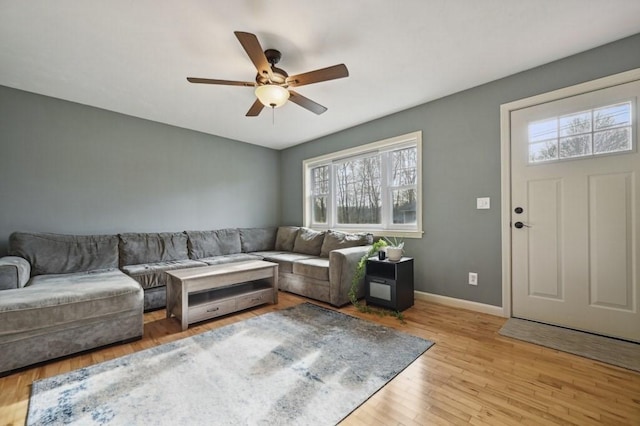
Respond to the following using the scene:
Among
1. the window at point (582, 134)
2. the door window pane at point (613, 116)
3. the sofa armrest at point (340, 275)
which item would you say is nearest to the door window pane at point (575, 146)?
the window at point (582, 134)

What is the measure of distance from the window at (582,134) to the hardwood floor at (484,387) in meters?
1.71

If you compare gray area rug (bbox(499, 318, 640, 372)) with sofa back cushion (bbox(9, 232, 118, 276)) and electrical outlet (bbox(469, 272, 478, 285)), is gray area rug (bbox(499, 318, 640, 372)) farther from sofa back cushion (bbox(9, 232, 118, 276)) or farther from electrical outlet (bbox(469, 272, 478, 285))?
sofa back cushion (bbox(9, 232, 118, 276))

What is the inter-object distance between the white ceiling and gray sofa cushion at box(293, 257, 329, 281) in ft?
6.60

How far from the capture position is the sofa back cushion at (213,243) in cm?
394

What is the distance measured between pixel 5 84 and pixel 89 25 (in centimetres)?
183

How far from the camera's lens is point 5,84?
2.84 m

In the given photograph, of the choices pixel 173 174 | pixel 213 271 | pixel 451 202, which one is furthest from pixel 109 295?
pixel 451 202

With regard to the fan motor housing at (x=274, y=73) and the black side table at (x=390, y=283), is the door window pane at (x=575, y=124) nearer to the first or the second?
the black side table at (x=390, y=283)

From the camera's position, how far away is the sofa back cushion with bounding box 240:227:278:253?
4574 mm

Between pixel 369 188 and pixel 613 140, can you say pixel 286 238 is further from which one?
pixel 613 140

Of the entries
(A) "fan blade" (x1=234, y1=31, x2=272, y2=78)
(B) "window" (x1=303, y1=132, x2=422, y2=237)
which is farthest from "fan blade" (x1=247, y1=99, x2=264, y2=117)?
(B) "window" (x1=303, y1=132, x2=422, y2=237)

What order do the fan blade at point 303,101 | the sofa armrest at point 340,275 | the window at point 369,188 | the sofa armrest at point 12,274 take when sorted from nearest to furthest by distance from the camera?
the sofa armrest at point 12,274 → the fan blade at point 303,101 → the sofa armrest at point 340,275 → the window at point 369,188

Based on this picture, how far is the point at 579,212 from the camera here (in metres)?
2.38

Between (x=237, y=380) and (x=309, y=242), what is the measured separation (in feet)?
8.55
